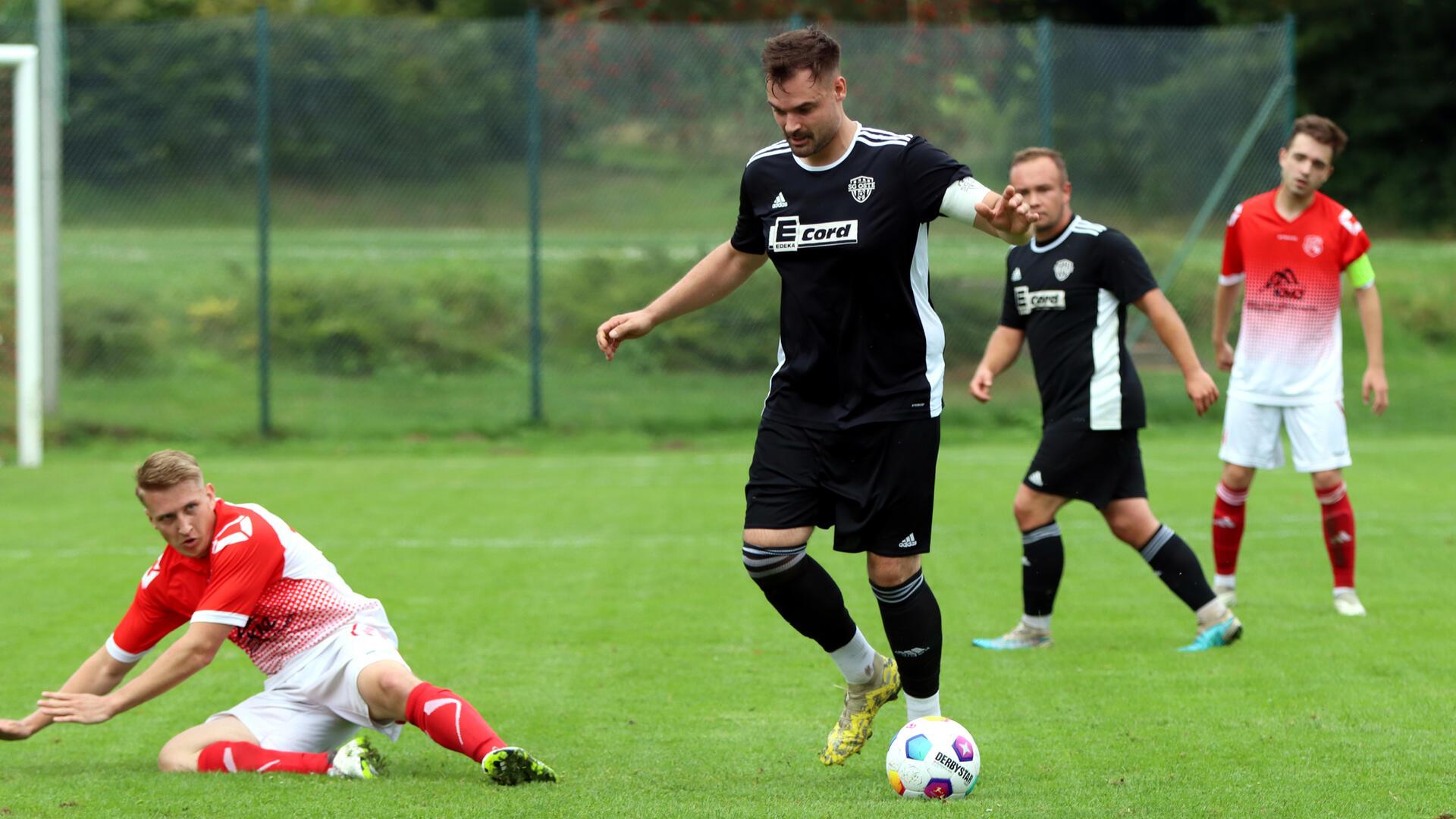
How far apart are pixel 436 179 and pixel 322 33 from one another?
1.81m

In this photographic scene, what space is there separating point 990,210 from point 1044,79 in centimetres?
1231

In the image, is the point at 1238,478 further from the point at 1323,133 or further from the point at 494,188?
the point at 494,188

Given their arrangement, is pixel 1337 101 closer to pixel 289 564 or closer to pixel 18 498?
pixel 18 498

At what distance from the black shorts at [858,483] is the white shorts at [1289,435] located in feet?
10.1

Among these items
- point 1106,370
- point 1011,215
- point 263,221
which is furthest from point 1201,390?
point 263,221

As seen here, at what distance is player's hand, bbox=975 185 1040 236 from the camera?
3.96 m

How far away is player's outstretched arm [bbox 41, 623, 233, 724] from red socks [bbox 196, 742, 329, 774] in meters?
0.31

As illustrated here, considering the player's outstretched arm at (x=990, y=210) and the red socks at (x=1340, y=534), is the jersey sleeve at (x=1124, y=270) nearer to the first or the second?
the red socks at (x=1340, y=534)

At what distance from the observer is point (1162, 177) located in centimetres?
1633

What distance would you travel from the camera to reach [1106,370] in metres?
6.44

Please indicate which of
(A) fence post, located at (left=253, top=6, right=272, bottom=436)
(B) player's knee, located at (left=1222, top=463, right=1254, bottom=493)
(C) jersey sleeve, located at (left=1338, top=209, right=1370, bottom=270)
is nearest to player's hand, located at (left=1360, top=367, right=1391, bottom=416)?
(C) jersey sleeve, located at (left=1338, top=209, right=1370, bottom=270)

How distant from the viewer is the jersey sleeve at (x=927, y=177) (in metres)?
4.31

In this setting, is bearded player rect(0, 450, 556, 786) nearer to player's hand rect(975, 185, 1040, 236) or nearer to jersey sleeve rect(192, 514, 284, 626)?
jersey sleeve rect(192, 514, 284, 626)

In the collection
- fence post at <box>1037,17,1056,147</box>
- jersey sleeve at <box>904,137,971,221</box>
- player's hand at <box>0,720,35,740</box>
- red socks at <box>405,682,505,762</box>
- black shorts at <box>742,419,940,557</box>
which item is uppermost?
fence post at <box>1037,17,1056,147</box>
